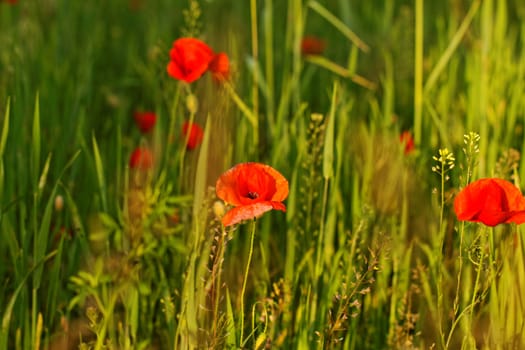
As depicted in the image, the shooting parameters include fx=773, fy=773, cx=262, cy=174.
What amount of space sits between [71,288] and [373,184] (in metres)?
0.72

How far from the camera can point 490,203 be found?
3.82 ft

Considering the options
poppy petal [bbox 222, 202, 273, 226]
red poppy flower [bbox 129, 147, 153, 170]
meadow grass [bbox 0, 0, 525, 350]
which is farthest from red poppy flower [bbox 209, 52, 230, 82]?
poppy petal [bbox 222, 202, 273, 226]

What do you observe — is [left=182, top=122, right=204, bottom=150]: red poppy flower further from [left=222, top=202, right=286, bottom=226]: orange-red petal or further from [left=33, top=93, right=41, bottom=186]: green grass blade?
[left=222, top=202, right=286, bottom=226]: orange-red petal

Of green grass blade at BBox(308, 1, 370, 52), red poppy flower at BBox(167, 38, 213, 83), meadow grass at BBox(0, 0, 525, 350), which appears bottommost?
meadow grass at BBox(0, 0, 525, 350)

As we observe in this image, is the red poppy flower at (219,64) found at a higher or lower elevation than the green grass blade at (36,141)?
higher

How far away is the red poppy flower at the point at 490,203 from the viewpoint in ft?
3.76

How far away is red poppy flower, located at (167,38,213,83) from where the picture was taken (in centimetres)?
162

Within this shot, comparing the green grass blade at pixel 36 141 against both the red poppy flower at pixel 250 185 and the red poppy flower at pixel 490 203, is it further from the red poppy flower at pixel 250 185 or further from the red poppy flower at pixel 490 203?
the red poppy flower at pixel 490 203

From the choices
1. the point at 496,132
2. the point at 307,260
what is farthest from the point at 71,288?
the point at 496,132

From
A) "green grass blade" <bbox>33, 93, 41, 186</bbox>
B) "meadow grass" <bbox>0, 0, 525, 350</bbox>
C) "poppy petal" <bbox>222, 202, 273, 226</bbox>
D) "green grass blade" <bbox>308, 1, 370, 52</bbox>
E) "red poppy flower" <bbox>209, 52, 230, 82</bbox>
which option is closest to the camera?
"poppy petal" <bbox>222, 202, 273, 226</bbox>

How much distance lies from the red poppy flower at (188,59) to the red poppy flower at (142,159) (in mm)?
230

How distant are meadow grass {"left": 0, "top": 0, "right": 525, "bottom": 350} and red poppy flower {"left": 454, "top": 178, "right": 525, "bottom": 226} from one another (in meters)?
0.05

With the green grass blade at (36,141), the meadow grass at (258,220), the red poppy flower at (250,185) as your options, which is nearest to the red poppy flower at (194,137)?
the meadow grass at (258,220)

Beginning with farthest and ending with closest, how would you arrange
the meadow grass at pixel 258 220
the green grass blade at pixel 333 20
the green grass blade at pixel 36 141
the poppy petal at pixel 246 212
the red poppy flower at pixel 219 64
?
the green grass blade at pixel 333 20 → the red poppy flower at pixel 219 64 → the green grass blade at pixel 36 141 → the meadow grass at pixel 258 220 → the poppy petal at pixel 246 212
